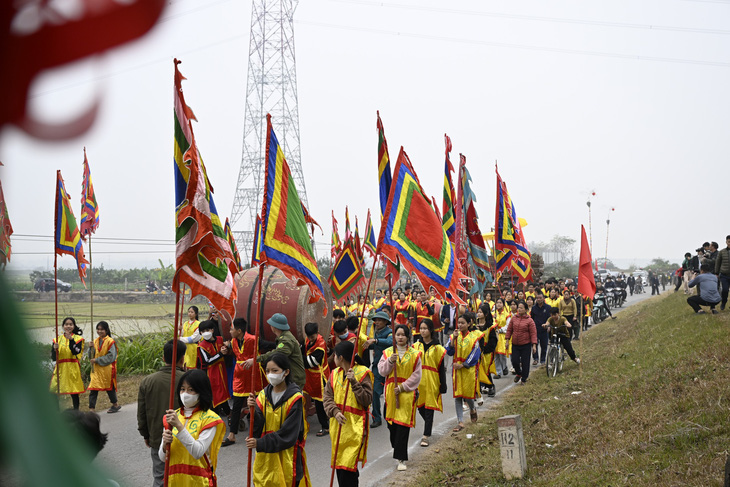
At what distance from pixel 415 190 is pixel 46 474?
612cm

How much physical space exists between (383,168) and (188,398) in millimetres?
3461

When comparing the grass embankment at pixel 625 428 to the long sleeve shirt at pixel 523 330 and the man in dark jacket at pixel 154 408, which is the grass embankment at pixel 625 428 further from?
the man in dark jacket at pixel 154 408

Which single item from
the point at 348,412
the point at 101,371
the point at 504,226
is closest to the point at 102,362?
the point at 101,371

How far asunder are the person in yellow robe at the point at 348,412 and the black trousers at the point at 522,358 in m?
7.11

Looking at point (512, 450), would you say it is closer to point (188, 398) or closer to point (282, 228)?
point (282, 228)

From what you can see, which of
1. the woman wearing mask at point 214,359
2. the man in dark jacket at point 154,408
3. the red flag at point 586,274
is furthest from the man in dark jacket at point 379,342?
the red flag at point 586,274

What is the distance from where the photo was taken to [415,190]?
6.54 metres

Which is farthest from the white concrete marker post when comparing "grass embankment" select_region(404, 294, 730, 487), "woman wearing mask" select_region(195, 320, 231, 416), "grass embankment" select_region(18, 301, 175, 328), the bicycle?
the bicycle

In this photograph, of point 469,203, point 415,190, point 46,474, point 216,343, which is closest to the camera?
point 46,474

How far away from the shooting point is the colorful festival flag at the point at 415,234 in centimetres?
641

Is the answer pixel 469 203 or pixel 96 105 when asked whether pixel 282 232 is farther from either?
pixel 469 203

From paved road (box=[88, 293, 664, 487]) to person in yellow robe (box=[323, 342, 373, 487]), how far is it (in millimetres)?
1146

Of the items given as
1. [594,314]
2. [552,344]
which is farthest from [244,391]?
[594,314]

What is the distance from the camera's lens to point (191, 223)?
178 inches
